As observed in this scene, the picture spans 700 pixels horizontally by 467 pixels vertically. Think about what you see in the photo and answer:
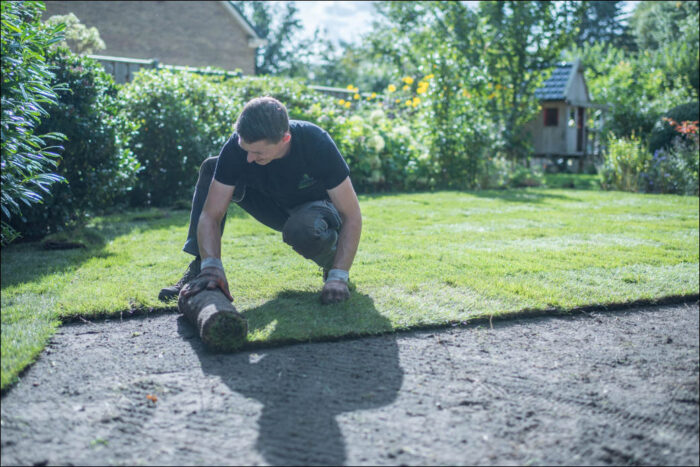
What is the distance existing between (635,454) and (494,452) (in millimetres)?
452

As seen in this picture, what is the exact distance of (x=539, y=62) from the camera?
46.6ft

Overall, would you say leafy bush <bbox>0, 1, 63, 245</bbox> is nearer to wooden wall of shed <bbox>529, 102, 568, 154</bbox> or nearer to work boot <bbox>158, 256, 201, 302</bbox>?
work boot <bbox>158, 256, 201, 302</bbox>

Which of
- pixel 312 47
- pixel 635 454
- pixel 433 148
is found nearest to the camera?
pixel 635 454

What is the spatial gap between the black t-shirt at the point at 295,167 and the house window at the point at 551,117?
22.0m

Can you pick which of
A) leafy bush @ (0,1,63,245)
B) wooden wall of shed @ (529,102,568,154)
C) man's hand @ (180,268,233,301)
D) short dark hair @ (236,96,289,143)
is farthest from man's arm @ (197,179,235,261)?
wooden wall of shed @ (529,102,568,154)

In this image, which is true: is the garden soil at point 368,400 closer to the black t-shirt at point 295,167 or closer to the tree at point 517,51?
the black t-shirt at point 295,167

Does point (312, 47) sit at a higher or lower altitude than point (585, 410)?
higher

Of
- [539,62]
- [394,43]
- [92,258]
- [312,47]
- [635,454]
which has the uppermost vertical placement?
[312,47]

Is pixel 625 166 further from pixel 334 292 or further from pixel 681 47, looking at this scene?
pixel 681 47

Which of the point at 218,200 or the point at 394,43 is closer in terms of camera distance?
the point at 218,200

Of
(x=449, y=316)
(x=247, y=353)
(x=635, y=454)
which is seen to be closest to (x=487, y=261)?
(x=449, y=316)

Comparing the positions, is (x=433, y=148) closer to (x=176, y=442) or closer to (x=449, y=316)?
(x=449, y=316)

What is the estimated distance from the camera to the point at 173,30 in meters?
20.6

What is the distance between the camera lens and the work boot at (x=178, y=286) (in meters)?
3.60
